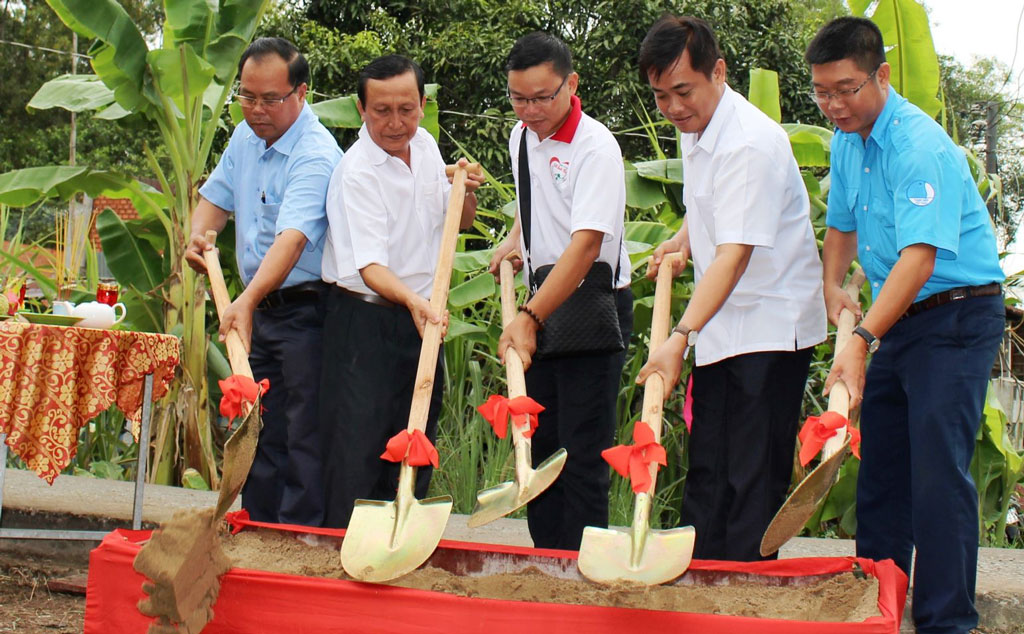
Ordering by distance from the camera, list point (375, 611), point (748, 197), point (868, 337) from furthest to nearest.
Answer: point (748, 197) < point (868, 337) < point (375, 611)

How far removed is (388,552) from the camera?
7.29 ft

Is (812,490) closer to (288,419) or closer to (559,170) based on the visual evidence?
(559,170)

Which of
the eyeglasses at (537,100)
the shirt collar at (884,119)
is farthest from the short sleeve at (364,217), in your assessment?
the shirt collar at (884,119)

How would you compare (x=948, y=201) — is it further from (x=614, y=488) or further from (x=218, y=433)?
(x=218, y=433)

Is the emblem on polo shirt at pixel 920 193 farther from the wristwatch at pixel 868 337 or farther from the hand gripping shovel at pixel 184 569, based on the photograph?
the hand gripping shovel at pixel 184 569

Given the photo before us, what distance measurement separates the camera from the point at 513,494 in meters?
2.45

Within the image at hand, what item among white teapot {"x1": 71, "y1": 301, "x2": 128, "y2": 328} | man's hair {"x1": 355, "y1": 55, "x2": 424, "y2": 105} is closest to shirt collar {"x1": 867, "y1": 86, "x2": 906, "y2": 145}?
man's hair {"x1": 355, "y1": 55, "x2": 424, "y2": 105}

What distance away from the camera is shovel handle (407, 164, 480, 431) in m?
2.54

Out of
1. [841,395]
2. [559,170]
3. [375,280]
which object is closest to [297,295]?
[375,280]

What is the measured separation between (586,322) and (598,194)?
36 centimetres

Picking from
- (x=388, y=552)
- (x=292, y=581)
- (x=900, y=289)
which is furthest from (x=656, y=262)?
(x=292, y=581)

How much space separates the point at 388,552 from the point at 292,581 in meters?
0.23

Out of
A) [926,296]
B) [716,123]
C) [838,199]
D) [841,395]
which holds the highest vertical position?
[716,123]

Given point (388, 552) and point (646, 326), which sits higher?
point (646, 326)
